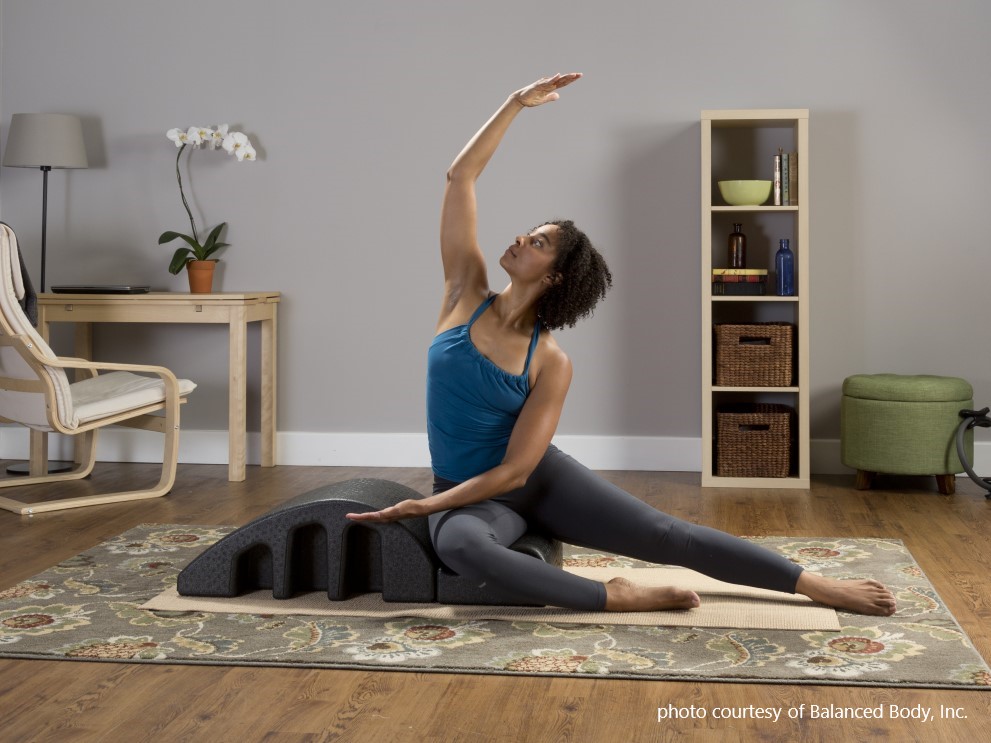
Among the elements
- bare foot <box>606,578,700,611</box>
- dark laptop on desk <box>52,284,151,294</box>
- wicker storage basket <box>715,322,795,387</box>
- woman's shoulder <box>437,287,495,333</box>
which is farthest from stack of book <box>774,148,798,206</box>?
dark laptop on desk <box>52,284,151,294</box>

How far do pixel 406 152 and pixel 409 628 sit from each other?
9.24 feet

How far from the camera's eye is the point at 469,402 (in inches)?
107

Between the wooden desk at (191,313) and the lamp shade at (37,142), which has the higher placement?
the lamp shade at (37,142)

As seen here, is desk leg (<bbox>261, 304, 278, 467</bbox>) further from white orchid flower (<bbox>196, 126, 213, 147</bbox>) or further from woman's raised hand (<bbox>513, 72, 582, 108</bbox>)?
woman's raised hand (<bbox>513, 72, 582, 108</bbox>)

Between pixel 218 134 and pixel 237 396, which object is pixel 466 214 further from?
pixel 218 134

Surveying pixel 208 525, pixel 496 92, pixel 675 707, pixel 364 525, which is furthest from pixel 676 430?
pixel 675 707

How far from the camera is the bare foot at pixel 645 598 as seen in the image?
8.61 ft

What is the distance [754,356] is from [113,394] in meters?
2.47

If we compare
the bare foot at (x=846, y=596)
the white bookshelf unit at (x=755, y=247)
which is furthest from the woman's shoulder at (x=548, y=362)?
the white bookshelf unit at (x=755, y=247)

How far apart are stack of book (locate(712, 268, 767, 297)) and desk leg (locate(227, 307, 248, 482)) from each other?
75.8 inches

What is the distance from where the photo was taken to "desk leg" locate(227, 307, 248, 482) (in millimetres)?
4555

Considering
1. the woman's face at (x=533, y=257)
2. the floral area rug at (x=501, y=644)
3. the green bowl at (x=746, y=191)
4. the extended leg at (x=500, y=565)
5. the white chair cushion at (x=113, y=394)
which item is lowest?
the floral area rug at (x=501, y=644)

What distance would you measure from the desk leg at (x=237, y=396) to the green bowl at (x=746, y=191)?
2.01 metres

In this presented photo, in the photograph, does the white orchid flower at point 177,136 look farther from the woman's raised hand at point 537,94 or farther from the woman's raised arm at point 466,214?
the woman's raised hand at point 537,94
